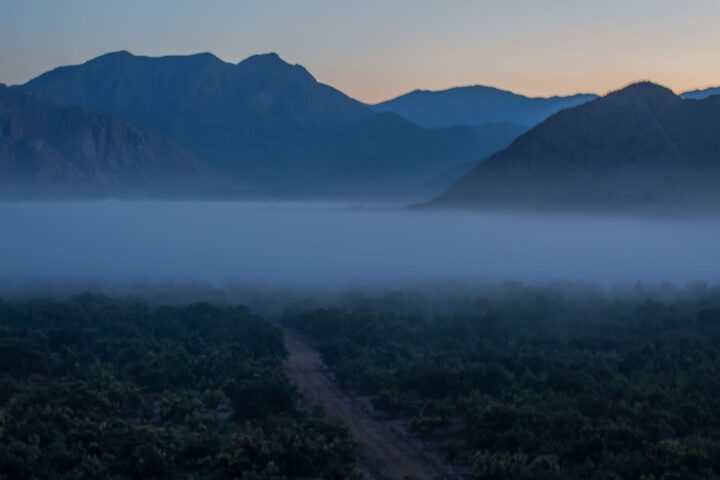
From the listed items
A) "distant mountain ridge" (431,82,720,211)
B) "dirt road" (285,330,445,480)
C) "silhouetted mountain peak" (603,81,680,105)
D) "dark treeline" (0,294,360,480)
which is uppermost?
"silhouetted mountain peak" (603,81,680,105)

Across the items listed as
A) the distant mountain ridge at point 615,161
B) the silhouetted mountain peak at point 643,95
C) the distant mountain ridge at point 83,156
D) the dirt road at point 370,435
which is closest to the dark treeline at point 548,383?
the dirt road at point 370,435

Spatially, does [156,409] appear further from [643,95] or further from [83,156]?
[83,156]

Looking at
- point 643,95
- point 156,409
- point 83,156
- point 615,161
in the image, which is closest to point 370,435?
point 156,409

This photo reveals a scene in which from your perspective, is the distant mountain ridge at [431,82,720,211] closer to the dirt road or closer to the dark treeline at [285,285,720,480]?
the dark treeline at [285,285,720,480]

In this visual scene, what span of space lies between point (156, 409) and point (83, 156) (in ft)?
509

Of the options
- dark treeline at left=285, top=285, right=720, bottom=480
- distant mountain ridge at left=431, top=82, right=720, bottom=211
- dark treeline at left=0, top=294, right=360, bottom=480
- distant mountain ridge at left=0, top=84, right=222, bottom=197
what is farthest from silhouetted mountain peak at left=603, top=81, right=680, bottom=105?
distant mountain ridge at left=0, top=84, right=222, bottom=197

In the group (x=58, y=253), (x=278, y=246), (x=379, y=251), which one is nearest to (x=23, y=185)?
(x=58, y=253)

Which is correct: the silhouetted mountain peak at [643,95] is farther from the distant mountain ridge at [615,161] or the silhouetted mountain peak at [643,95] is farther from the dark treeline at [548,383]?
the dark treeline at [548,383]

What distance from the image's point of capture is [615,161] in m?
107

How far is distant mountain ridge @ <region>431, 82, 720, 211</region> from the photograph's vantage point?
337ft

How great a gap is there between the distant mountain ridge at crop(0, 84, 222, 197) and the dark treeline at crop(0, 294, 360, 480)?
430 ft

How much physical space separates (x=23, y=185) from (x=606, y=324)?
138811 mm

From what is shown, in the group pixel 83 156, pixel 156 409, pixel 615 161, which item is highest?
pixel 83 156

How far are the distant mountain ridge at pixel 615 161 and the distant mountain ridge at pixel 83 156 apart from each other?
77111mm
